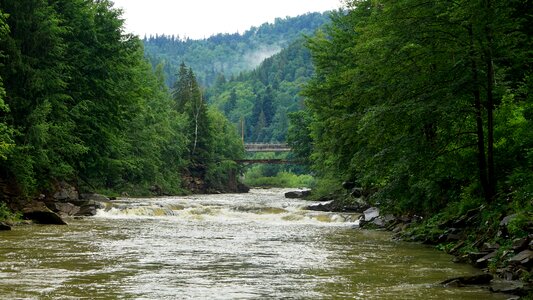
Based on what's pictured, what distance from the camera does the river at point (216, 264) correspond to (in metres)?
12.8

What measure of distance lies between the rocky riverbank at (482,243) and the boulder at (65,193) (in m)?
18.2

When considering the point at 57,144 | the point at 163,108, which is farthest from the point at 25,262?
the point at 163,108

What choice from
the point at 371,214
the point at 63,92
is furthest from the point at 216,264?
the point at 63,92

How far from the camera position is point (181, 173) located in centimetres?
8388

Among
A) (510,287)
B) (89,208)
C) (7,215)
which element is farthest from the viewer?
(89,208)

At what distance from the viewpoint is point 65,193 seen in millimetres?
38938

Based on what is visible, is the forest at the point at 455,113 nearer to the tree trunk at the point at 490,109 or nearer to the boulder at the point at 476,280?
the tree trunk at the point at 490,109

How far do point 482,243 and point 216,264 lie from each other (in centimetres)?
726

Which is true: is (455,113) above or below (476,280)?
above

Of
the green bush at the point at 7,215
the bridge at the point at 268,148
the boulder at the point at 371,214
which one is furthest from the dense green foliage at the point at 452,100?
the bridge at the point at 268,148

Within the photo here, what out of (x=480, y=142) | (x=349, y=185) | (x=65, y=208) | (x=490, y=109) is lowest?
(x=65, y=208)

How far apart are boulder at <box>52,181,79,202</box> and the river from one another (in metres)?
8.56

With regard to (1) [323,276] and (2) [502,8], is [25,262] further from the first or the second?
(2) [502,8]

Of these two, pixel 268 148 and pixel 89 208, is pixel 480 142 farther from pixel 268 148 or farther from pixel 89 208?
pixel 268 148
